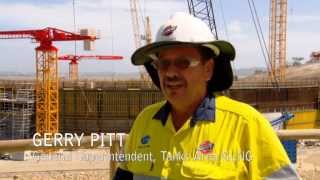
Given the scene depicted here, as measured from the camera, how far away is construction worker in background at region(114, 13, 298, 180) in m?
1.81

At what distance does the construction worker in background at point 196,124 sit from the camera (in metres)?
1.81

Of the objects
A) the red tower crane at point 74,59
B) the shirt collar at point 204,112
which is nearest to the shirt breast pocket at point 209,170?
the shirt collar at point 204,112

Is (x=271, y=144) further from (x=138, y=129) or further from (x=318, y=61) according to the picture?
(x=318, y=61)

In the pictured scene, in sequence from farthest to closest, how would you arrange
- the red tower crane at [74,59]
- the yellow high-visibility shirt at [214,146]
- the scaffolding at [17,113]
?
1. the red tower crane at [74,59]
2. the scaffolding at [17,113]
3. the yellow high-visibility shirt at [214,146]

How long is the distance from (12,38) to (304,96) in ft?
76.7

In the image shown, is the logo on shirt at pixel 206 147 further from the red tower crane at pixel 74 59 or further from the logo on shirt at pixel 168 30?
the red tower crane at pixel 74 59

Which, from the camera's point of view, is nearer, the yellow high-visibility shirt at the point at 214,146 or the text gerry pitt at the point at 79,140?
the yellow high-visibility shirt at the point at 214,146

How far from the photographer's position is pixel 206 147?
6.11 feet

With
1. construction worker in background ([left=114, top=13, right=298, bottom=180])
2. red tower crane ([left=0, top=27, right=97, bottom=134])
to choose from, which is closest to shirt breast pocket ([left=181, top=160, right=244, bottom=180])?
construction worker in background ([left=114, top=13, right=298, bottom=180])

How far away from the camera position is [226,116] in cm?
189

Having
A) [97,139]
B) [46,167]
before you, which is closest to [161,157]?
[97,139]

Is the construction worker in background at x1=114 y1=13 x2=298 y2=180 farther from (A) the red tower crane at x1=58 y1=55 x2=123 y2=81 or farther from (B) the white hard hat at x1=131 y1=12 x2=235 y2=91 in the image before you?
(A) the red tower crane at x1=58 y1=55 x2=123 y2=81

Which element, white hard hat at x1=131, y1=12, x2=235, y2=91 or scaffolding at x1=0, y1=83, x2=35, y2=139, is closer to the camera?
white hard hat at x1=131, y1=12, x2=235, y2=91

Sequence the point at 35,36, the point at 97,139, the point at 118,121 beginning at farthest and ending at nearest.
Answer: the point at 118,121 < the point at 35,36 < the point at 97,139
